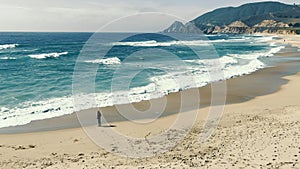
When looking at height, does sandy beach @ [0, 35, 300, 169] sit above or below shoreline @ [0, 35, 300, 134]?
below

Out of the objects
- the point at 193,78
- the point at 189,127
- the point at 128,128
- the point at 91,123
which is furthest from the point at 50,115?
the point at 193,78

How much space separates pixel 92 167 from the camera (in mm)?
8625

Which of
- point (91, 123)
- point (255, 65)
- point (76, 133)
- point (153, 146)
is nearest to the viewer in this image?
point (153, 146)

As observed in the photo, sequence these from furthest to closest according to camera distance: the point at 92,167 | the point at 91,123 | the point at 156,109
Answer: the point at 156,109 → the point at 91,123 → the point at 92,167

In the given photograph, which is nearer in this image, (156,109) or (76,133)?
(76,133)

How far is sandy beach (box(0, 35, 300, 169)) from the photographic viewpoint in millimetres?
8742

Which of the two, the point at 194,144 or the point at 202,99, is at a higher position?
the point at 202,99

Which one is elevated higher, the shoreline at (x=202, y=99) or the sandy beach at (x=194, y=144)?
the shoreline at (x=202, y=99)

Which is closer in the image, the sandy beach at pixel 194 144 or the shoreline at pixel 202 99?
the sandy beach at pixel 194 144

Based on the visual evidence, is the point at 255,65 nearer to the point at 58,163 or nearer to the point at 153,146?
the point at 153,146

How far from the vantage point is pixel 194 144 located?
10.5 meters

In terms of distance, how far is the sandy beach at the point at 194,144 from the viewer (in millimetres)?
8742

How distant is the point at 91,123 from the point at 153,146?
4.23 meters

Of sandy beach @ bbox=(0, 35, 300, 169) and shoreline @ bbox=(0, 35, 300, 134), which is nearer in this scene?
sandy beach @ bbox=(0, 35, 300, 169)
